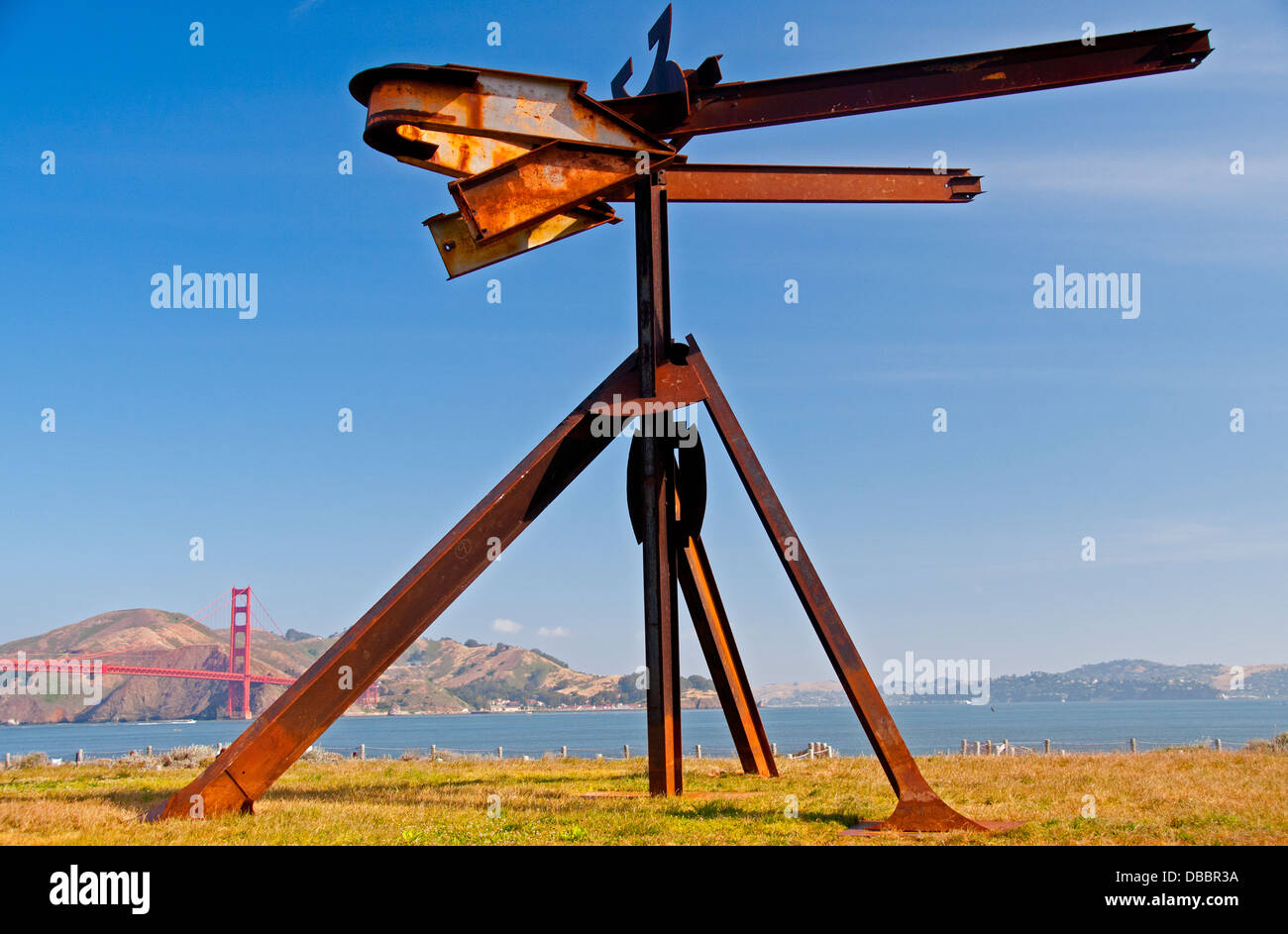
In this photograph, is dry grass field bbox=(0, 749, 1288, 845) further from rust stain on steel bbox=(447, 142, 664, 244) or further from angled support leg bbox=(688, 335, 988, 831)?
rust stain on steel bbox=(447, 142, 664, 244)

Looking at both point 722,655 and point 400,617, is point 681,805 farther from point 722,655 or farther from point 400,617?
point 400,617

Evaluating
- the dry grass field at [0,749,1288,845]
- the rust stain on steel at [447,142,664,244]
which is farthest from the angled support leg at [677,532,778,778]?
the rust stain on steel at [447,142,664,244]

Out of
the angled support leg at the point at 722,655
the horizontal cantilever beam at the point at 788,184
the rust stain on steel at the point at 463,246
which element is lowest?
the angled support leg at the point at 722,655

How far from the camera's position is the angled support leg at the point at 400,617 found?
9.73 meters

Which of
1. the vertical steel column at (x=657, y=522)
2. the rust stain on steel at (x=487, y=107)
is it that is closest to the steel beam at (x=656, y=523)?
the vertical steel column at (x=657, y=522)

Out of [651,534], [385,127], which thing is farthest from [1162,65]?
[385,127]

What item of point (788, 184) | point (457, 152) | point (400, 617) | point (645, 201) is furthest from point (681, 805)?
point (457, 152)

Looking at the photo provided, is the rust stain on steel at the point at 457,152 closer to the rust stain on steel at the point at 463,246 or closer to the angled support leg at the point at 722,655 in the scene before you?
the rust stain on steel at the point at 463,246

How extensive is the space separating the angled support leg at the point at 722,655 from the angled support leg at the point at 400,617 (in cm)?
238

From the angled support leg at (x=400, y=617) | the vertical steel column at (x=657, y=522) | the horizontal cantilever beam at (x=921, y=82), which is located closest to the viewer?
the angled support leg at (x=400, y=617)

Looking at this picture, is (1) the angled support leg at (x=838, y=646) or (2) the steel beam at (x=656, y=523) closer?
(1) the angled support leg at (x=838, y=646)

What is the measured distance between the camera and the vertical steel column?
1197 centimetres

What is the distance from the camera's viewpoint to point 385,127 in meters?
11.0
